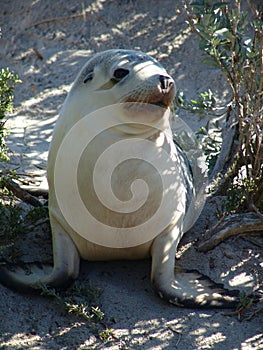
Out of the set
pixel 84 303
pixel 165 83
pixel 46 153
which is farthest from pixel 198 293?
pixel 46 153

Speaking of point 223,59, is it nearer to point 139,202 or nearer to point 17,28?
point 139,202

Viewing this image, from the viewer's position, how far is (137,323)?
11.5ft

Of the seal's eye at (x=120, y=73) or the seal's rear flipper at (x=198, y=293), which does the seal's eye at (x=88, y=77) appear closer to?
the seal's eye at (x=120, y=73)

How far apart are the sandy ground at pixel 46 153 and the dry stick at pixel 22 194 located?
0.45 m

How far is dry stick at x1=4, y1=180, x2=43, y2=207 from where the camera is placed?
4.44 m

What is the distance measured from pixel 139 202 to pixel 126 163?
231mm

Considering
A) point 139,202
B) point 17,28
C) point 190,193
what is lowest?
point 17,28

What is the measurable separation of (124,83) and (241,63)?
0.81 meters

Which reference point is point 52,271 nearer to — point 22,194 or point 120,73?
point 22,194

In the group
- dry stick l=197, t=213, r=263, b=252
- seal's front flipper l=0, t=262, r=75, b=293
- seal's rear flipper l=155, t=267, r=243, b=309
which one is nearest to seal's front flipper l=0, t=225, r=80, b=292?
seal's front flipper l=0, t=262, r=75, b=293

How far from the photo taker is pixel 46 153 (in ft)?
18.9

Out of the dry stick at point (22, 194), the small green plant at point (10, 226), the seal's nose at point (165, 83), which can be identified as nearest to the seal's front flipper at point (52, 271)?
the small green plant at point (10, 226)

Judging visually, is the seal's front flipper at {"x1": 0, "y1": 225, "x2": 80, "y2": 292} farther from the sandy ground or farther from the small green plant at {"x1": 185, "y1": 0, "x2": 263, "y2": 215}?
the small green plant at {"x1": 185, "y1": 0, "x2": 263, "y2": 215}

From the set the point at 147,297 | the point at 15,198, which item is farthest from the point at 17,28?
the point at 147,297
